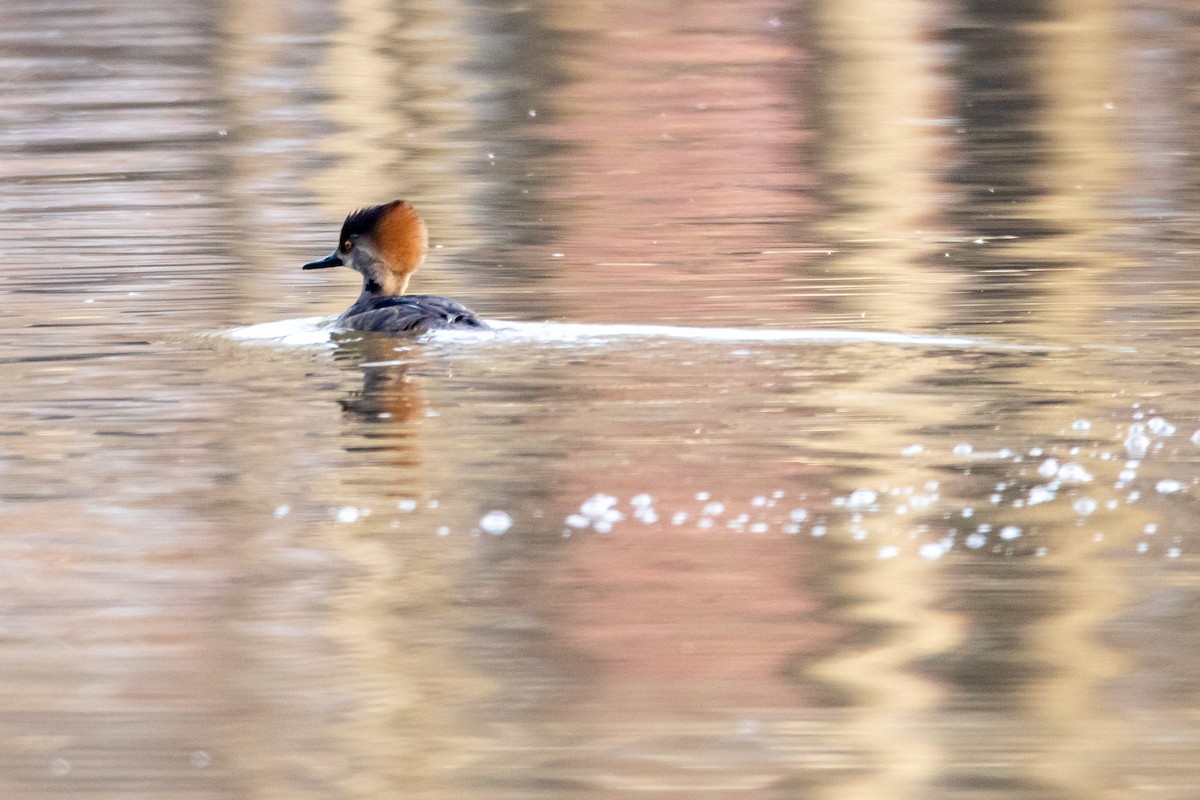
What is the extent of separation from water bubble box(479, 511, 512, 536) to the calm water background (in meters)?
0.02

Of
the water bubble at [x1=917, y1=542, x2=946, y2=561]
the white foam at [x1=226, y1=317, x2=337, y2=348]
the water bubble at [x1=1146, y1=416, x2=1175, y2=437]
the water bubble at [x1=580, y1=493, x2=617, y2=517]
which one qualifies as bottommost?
the white foam at [x1=226, y1=317, x2=337, y2=348]

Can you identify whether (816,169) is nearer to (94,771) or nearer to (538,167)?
(538,167)

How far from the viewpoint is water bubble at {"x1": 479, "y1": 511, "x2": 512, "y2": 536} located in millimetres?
5477

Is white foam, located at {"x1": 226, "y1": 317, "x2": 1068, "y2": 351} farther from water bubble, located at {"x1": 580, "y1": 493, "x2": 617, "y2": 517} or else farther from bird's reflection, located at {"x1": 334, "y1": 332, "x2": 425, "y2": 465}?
water bubble, located at {"x1": 580, "y1": 493, "x2": 617, "y2": 517}

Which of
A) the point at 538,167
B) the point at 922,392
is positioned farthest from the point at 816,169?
the point at 922,392

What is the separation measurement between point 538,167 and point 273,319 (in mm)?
4614

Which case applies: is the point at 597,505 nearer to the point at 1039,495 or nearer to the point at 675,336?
the point at 1039,495

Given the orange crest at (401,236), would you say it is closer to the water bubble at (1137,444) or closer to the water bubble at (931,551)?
the water bubble at (1137,444)

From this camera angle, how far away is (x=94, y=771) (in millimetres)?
4117

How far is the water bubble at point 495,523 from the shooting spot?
216 inches

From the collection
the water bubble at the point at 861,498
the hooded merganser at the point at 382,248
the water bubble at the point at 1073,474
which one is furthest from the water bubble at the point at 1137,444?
the hooded merganser at the point at 382,248

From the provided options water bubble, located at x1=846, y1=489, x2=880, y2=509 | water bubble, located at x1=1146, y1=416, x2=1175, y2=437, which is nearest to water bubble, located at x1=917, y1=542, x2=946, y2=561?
water bubble, located at x1=846, y1=489, x2=880, y2=509

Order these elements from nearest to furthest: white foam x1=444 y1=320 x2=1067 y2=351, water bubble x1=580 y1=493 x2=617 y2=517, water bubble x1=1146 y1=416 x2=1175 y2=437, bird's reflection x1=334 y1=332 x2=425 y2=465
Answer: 1. water bubble x1=580 y1=493 x2=617 y2=517
2. water bubble x1=1146 y1=416 x2=1175 y2=437
3. bird's reflection x1=334 y1=332 x2=425 y2=465
4. white foam x1=444 y1=320 x2=1067 y2=351

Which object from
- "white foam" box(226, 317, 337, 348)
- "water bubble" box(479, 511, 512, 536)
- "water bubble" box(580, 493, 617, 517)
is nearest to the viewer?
"water bubble" box(479, 511, 512, 536)
